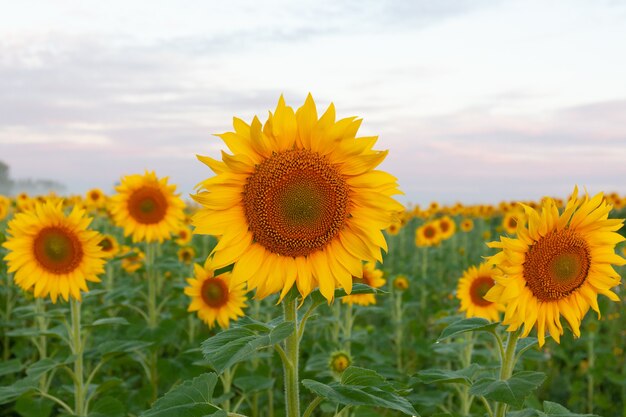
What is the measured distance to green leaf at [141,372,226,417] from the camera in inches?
96.1

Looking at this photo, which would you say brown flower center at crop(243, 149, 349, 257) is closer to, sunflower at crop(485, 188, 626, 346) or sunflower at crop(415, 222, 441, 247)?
sunflower at crop(485, 188, 626, 346)

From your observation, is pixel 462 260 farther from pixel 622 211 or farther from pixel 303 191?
pixel 303 191

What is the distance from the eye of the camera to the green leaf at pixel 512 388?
255 cm

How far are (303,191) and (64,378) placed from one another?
16.2 ft

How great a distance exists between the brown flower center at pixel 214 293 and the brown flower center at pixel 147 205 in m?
1.34

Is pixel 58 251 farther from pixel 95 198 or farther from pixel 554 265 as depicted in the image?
pixel 95 198

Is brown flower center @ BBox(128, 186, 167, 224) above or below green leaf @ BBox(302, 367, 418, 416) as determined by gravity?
above

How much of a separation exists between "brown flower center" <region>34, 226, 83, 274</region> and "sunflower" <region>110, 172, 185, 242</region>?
1675 mm

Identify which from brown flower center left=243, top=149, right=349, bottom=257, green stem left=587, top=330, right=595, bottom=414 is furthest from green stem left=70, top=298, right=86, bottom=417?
green stem left=587, top=330, right=595, bottom=414

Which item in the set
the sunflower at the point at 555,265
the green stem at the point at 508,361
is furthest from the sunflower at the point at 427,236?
the green stem at the point at 508,361

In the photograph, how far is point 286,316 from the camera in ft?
8.28

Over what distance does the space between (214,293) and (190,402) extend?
9.73 feet

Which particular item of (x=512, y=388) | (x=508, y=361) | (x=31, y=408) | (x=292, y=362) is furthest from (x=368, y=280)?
(x=292, y=362)

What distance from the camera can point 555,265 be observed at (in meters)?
2.93
